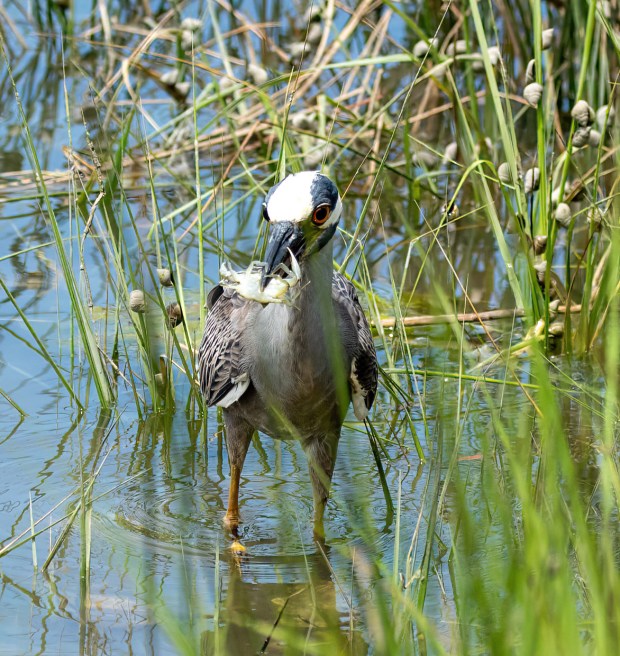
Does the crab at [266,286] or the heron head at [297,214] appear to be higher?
the heron head at [297,214]

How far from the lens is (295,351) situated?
3.90m

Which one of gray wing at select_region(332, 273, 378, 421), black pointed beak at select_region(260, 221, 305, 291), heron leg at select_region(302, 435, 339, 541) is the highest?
black pointed beak at select_region(260, 221, 305, 291)

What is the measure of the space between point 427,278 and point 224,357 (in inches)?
75.9

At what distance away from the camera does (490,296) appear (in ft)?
20.9

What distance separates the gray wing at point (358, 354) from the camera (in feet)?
13.5

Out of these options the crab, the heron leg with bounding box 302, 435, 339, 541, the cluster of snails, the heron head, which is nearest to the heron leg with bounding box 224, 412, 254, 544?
the heron leg with bounding box 302, 435, 339, 541

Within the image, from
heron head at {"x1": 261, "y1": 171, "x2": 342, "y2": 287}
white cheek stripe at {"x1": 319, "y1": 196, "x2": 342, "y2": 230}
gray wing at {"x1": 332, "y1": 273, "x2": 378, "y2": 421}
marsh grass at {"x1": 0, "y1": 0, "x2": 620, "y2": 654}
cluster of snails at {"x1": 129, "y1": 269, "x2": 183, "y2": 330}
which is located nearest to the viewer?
marsh grass at {"x1": 0, "y1": 0, "x2": 620, "y2": 654}

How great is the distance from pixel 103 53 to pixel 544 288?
542 centimetres

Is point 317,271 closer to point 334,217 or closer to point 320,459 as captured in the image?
point 334,217

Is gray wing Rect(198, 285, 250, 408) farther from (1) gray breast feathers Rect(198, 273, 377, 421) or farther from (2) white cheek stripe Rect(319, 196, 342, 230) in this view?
(2) white cheek stripe Rect(319, 196, 342, 230)

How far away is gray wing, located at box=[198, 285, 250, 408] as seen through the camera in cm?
414

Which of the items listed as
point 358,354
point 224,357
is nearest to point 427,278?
point 358,354

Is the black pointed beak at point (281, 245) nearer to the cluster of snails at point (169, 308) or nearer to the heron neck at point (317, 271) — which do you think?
the heron neck at point (317, 271)

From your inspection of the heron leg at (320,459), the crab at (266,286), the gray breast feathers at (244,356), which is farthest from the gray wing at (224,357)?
the crab at (266,286)
